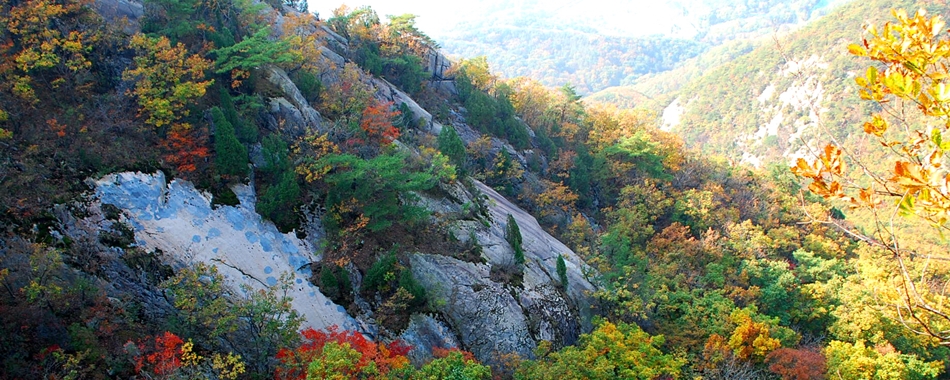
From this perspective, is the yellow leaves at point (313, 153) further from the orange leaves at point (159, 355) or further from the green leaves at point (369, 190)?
the orange leaves at point (159, 355)

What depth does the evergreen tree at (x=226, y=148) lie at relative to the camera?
17.8 meters

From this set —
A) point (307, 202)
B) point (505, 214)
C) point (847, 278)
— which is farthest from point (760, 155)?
point (307, 202)

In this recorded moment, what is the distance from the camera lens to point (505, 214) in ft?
85.9

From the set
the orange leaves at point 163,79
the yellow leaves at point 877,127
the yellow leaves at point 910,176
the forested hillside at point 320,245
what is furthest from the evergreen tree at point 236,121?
the yellow leaves at point 910,176

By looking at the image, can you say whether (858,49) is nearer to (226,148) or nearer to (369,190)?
(369,190)

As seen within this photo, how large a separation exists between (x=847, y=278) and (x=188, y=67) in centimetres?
3343

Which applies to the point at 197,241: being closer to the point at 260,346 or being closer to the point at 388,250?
the point at 260,346

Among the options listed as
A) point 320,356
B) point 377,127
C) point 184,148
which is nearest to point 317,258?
point 320,356

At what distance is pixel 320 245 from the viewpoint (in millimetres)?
18547

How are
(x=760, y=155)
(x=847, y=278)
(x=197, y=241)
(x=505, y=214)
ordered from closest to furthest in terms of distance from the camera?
(x=197, y=241), (x=505, y=214), (x=847, y=278), (x=760, y=155)

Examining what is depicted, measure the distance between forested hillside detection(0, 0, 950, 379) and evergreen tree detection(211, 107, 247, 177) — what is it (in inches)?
3.3

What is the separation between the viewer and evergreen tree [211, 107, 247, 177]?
1781 cm

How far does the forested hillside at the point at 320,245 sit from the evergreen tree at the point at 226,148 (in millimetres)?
85

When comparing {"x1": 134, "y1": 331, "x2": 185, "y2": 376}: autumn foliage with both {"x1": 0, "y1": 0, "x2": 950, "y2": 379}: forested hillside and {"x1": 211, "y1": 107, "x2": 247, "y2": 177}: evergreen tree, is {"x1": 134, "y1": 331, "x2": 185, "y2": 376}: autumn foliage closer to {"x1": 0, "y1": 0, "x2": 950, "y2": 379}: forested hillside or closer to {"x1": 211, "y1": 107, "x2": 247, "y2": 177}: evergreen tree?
{"x1": 0, "y1": 0, "x2": 950, "y2": 379}: forested hillside
